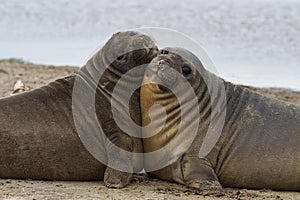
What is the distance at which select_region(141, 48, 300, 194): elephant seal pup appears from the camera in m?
6.58

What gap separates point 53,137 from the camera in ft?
21.3

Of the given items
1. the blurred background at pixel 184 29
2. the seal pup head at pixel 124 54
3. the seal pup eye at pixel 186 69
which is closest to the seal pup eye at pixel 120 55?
the seal pup head at pixel 124 54

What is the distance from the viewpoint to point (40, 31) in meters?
17.0

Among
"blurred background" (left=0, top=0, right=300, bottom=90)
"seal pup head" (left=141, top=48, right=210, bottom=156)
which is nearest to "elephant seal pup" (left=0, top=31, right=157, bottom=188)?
"seal pup head" (left=141, top=48, right=210, bottom=156)

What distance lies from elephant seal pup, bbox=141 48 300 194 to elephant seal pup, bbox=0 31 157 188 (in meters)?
0.19

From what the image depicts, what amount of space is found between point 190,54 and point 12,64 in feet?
18.2

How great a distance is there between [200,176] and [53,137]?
114 centimetres

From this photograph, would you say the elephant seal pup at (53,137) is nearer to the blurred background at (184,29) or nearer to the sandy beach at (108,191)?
the sandy beach at (108,191)

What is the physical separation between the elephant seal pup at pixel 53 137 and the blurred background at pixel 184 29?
15.9 ft

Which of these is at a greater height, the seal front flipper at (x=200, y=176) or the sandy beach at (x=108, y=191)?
the seal front flipper at (x=200, y=176)

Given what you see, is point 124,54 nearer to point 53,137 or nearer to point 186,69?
point 186,69

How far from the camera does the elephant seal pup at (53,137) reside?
641cm

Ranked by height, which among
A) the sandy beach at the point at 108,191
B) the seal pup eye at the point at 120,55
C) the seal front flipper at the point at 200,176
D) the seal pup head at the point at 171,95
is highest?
the seal pup eye at the point at 120,55

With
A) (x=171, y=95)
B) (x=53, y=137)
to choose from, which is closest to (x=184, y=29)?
(x=171, y=95)
